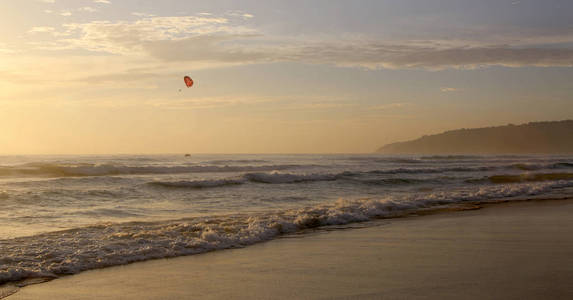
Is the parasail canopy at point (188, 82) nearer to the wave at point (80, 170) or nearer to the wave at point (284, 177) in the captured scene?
the wave at point (284, 177)

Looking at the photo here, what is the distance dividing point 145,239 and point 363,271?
360 centimetres

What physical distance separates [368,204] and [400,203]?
3.80ft

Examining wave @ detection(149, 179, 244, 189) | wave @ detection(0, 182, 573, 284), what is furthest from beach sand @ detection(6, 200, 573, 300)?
wave @ detection(149, 179, 244, 189)

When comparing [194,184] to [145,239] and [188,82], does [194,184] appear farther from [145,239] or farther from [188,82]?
[145,239]

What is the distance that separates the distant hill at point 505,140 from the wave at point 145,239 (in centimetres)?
11431

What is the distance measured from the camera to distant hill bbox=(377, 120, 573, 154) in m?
117

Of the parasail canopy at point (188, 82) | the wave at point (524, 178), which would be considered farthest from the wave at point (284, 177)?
the wave at point (524, 178)

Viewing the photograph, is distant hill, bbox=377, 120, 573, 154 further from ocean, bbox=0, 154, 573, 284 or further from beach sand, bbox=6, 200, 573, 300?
beach sand, bbox=6, 200, 573, 300

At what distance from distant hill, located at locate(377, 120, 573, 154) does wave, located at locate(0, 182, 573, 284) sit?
11431 cm

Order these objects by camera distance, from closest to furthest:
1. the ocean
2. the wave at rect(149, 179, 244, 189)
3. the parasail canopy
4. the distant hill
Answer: the ocean → the wave at rect(149, 179, 244, 189) → the parasail canopy → the distant hill

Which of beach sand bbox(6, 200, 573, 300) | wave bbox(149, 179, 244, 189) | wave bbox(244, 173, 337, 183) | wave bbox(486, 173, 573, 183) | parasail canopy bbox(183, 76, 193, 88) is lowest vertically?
wave bbox(486, 173, 573, 183)

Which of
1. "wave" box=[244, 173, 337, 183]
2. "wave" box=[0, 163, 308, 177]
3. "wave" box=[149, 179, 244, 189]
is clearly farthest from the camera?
"wave" box=[0, 163, 308, 177]

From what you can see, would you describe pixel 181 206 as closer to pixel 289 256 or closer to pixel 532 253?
pixel 289 256

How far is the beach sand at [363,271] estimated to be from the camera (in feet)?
14.3
